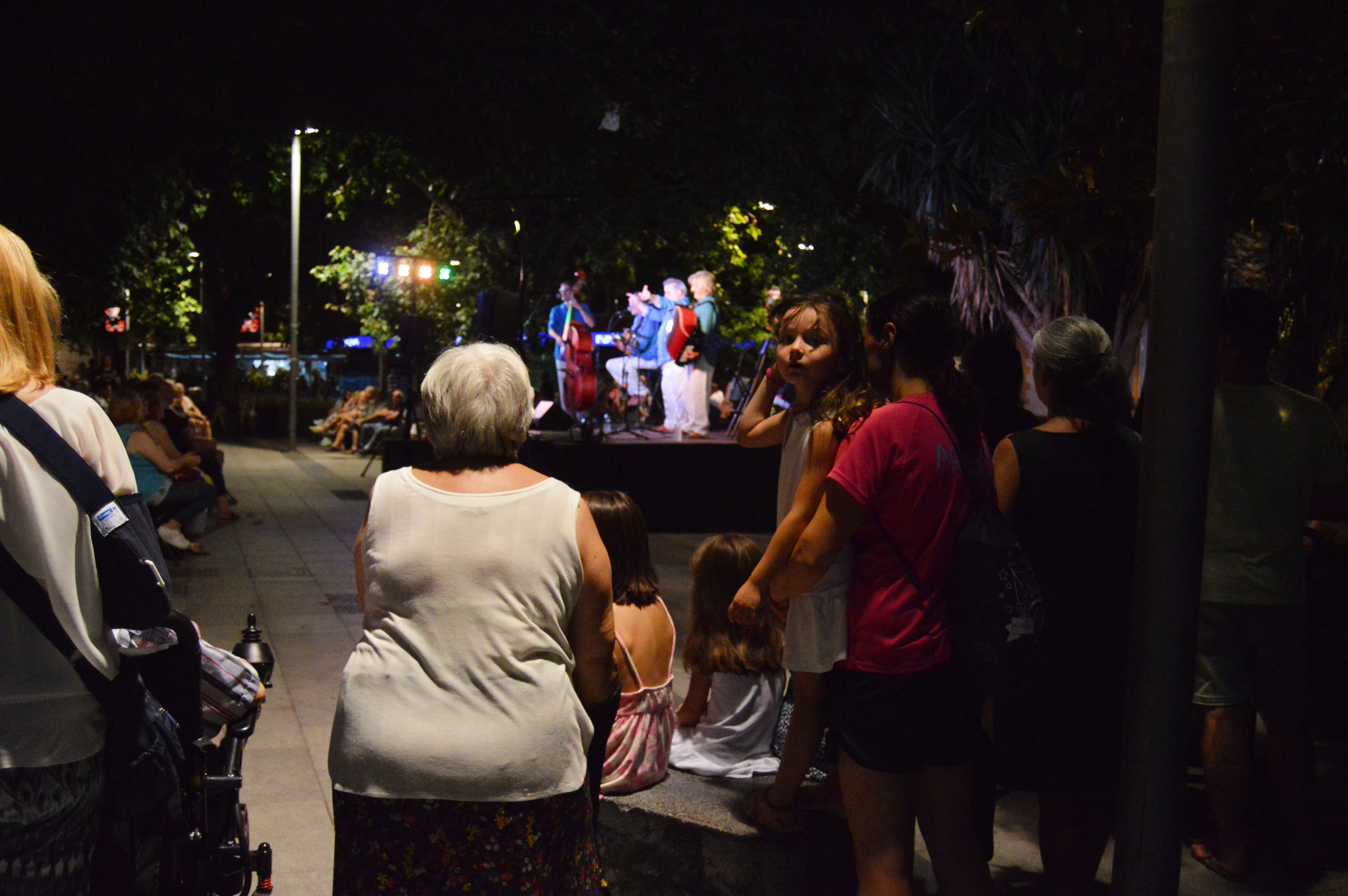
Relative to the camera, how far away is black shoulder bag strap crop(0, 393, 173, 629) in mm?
2018

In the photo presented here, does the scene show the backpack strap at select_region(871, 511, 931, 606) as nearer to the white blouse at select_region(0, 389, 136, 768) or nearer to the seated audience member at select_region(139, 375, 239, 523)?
the white blouse at select_region(0, 389, 136, 768)

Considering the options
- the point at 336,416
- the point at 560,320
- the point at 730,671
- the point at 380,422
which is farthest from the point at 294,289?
the point at 730,671

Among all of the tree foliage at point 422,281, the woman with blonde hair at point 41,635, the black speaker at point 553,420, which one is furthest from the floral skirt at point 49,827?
the tree foliage at point 422,281

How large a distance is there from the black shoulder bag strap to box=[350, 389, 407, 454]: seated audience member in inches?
787

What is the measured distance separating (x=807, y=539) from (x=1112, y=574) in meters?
0.83

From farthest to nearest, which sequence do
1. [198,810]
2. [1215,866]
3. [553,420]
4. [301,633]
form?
1. [553,420]
2. [301,633]
3. [1215,866]
4. [198,810]

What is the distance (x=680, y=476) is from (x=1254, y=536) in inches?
364

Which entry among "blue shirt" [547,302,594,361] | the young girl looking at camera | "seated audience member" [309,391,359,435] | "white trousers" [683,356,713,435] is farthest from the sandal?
"seated audience member" [309,391,359,435]

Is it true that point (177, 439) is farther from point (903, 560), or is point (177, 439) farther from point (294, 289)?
point (294, 289)

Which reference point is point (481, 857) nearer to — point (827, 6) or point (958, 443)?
point (958, 443)

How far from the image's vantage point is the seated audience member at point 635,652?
3.58 meters

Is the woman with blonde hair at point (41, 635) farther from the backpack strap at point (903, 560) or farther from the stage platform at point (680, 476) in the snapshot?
the stage platform at point (680, 476)

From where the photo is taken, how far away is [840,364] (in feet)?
10.2

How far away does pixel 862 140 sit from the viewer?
1616cm
